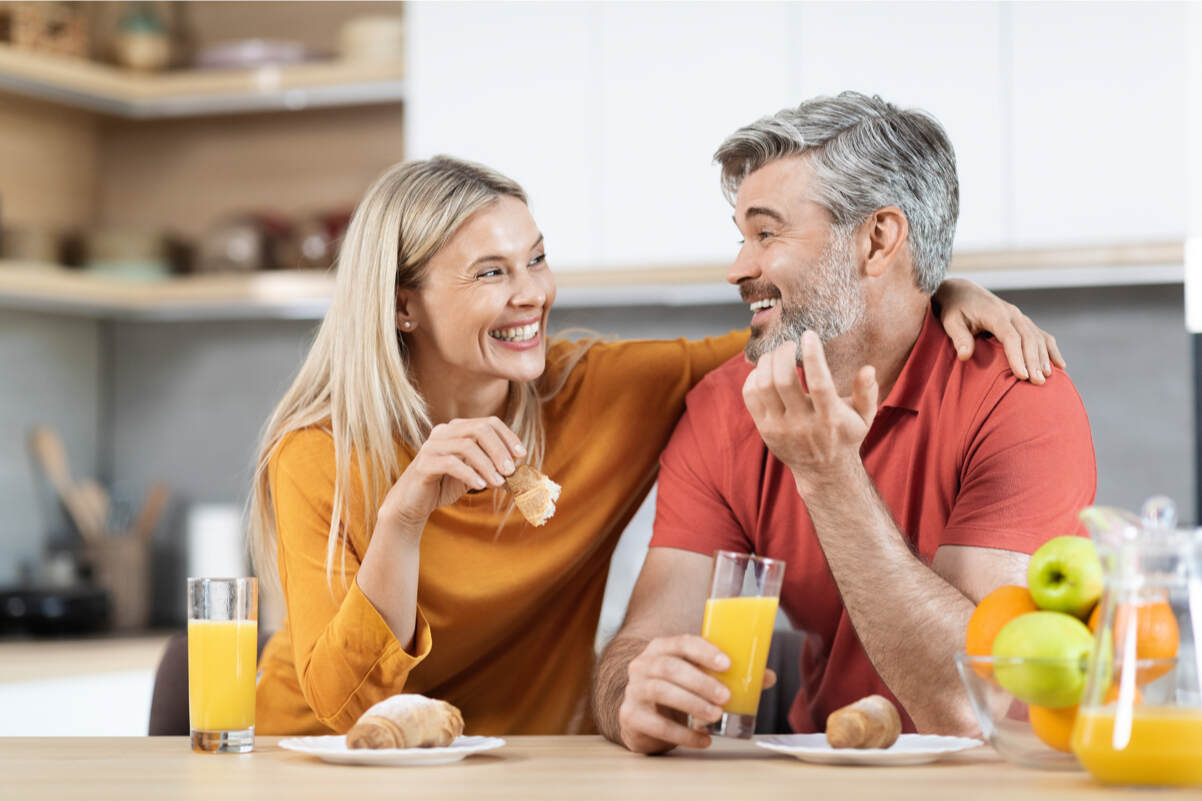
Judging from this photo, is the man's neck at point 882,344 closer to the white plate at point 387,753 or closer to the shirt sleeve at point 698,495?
the shirt sleeve at point 698,495

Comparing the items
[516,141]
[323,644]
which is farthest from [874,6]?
[323,644]

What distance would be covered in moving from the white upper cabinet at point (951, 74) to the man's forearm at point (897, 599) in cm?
159

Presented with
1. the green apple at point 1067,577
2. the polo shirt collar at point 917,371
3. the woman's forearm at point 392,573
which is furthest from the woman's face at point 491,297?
the green apple at point 1067,577

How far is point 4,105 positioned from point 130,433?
0.98 metres

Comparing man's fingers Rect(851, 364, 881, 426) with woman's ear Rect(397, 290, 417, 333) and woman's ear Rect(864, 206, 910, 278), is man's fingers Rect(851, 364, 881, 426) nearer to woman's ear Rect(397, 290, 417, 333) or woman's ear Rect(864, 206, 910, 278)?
woman's ear Rect(864, 206, 910, 278)

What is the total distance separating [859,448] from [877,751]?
52 cm

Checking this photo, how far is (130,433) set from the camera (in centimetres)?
399

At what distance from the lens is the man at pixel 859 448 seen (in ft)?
4.93

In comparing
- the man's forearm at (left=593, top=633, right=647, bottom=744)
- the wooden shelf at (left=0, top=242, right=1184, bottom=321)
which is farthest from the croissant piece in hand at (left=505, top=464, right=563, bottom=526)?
the wooden shelf at (left=0, top=242, right=1184, bottom=321)

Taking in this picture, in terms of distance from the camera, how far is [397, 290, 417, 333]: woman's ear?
78.0 inches

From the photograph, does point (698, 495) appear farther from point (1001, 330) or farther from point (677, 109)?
point (677, 109)

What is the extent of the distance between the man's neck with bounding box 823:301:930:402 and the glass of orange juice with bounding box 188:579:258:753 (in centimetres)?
90

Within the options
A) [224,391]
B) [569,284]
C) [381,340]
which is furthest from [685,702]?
[224,391]

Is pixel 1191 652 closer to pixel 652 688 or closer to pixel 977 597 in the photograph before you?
pixel 652 688
